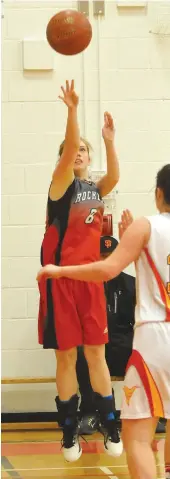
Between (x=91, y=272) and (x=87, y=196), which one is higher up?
(x=87, y=196)

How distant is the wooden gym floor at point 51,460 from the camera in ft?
13.9

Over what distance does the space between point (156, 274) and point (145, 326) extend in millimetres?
217

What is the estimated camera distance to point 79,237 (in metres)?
3.99

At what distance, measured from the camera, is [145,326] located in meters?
2.80

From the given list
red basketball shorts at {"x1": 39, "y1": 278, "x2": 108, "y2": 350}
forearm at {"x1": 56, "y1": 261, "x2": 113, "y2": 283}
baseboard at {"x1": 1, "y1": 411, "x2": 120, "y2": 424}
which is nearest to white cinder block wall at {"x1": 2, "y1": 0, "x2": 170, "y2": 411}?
baseboard at {"x1": 1, "y1": 411, "x2": 120, "y2": 424}

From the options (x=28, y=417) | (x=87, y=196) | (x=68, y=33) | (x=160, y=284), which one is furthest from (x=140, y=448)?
(x=28, y=417)

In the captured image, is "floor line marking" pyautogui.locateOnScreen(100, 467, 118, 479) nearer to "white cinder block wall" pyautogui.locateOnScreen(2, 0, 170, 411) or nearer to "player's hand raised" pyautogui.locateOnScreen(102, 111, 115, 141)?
"white cinder block wall" pyautogui.locateOnScreen(2, 0, 170, 411)

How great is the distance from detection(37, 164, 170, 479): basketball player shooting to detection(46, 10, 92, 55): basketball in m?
1.58

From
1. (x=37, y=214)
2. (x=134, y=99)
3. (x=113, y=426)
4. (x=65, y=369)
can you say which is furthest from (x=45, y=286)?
(x=134, y=99)

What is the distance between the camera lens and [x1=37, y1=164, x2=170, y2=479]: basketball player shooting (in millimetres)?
2727

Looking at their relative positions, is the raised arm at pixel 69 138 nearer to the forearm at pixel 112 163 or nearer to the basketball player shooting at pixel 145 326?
the forearm at pixel 112 163

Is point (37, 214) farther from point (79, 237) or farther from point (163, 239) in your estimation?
point (163, 239)

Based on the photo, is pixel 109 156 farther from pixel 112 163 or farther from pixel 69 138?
pixel 69 138

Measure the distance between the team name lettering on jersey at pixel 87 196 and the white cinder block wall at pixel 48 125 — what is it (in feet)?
5.68
